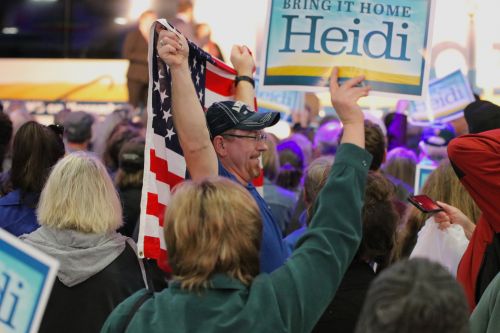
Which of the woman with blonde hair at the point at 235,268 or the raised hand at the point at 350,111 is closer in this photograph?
the woman with blonde hair at the point at 235,268

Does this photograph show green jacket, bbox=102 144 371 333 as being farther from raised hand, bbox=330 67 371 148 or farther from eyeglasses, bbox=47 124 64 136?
eyeglasses, bbox=47 124 64 136

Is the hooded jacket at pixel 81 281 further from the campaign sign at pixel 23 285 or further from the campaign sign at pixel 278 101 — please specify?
the campaign sign at pixel 278 101

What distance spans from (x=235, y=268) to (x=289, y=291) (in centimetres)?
16

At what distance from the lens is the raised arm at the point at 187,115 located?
12.5 ft

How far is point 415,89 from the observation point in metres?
4.62

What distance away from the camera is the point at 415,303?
212cm

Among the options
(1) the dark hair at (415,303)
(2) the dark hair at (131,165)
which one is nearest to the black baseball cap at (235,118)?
(1) the dark hair at (415,303)

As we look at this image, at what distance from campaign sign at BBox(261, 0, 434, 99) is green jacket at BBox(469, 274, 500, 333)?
128cm

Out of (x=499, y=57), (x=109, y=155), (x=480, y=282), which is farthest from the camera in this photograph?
(x=499, y=57)

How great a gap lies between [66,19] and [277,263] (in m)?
15.8

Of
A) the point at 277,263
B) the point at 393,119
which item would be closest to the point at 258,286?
the point at 277,263

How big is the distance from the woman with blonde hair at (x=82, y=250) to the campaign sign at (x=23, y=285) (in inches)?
58.9

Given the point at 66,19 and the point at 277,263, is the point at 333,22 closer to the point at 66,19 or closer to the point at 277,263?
the point at 277,263

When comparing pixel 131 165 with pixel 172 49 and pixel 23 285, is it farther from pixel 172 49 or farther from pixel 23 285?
pixel 23 285
